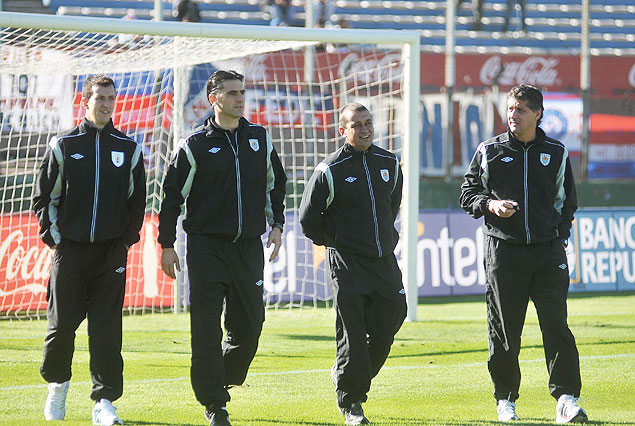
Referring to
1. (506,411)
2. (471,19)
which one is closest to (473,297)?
(506,411)

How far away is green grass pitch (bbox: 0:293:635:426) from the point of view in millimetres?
6273

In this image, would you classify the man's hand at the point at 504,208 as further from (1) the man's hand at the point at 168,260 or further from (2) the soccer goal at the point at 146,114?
(2) the soccer goal at the point at 146,114

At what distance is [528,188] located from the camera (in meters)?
6.14

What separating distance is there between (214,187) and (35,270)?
6.37 m

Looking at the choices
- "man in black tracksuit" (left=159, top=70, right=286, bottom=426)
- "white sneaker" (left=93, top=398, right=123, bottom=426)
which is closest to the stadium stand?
"man in black tracksuit" (left=159, top=70, right=286, bottom=426)

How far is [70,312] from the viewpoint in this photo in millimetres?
5879

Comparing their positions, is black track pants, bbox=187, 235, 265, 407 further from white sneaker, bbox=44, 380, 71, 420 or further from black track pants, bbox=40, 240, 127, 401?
white sneaker, bbox=44, 380, 71, 420

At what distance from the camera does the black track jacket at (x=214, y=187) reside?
5.74 meters

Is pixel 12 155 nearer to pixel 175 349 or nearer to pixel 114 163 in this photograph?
pixel 175 349

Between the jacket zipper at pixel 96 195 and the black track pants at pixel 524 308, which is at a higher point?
the jacket zipper at pixel 96 195

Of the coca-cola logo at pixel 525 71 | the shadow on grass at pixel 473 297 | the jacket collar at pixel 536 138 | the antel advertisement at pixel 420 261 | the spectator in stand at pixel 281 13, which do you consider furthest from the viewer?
the spectator in stand at pixel 281 13

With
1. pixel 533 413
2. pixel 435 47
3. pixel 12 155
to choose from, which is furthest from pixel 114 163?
pixel 435 47

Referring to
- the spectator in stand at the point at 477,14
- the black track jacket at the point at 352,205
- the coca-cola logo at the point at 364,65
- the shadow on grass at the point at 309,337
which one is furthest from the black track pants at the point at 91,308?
the spectator in stand at the point at 477,14

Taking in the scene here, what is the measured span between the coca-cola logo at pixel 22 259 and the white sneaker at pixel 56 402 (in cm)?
558
